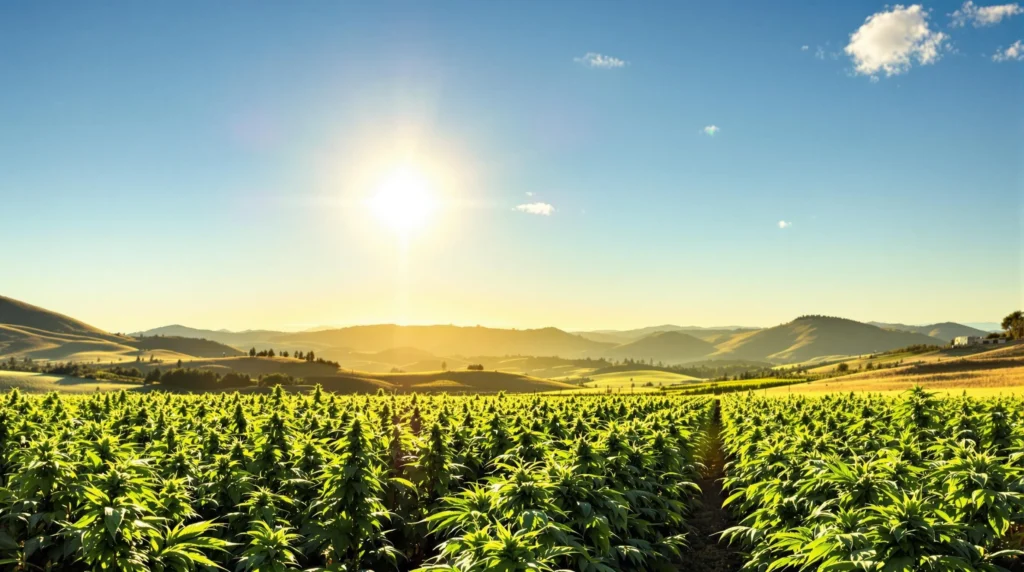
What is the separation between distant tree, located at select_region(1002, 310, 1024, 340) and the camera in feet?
490

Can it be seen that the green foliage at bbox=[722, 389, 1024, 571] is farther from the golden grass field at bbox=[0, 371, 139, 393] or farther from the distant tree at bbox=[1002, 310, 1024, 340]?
the distant tree at bbox=[1002, 310, 1024, 340]

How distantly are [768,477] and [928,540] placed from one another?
293 inches

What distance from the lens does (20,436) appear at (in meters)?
14.1

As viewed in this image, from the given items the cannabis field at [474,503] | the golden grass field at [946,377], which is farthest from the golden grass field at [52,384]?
the golden grass field at [946,377]

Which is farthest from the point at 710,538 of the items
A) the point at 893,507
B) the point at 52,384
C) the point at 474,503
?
the point at 52,384

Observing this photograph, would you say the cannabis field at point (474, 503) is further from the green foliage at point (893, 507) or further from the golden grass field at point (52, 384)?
the golden grass field at point (52, 384)

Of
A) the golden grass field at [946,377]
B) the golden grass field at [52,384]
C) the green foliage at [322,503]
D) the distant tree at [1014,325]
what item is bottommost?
the golden grass field at [52,384]

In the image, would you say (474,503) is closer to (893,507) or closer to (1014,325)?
(893,507)

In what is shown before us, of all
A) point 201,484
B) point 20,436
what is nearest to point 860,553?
point 201,484

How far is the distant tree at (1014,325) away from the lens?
5881 inches

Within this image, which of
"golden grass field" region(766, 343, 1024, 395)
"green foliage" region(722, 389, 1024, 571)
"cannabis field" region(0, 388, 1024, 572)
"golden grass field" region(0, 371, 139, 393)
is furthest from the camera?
"golden grass field" region(0, 371, 139, 393)

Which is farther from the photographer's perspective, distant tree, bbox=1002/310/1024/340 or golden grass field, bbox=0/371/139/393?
distant tree, bbox=1002/310/1024/340

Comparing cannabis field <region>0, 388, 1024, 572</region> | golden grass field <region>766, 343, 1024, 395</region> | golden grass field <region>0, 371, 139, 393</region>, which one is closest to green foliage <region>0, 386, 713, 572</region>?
cannabis field <region>0, 388, 1024, 572</region>

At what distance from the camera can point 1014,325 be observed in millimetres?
155625
